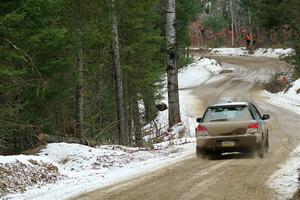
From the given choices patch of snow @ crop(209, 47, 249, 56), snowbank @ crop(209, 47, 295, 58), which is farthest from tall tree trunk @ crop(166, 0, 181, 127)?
patch of snow @ crop(209, 47, 249, 56)

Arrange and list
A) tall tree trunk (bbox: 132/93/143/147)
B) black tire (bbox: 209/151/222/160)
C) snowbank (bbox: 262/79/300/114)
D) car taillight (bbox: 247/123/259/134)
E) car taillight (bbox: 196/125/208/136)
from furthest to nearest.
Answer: snowbank (bbox: 262/79/300/114), tall tree trunk (bbox: 132/93/143/147), black tire (bbox: 209/151/222/160), car taillight (bbox: 196/125/208/136), car taillight (bbox: 247/123/259/134)

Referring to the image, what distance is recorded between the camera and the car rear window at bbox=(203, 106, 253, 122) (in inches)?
588

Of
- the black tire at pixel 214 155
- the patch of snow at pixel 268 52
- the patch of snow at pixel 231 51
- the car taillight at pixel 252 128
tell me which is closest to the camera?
the car taillight at pixel 252 128

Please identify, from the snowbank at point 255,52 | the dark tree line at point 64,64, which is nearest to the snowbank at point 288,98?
the dark tree line at point 64,64

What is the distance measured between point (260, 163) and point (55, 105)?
21.2 feet

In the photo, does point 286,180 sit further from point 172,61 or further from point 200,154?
point 172,61

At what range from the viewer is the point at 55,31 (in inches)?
494

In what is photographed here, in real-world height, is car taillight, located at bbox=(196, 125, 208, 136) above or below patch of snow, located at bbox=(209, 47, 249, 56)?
below

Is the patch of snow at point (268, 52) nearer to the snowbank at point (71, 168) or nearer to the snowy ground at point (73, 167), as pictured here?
the snowy ground at point (73, 167)

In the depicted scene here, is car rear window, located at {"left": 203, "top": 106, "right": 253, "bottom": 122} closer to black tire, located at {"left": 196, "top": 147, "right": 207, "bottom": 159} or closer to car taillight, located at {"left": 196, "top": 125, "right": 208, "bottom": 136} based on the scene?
car taillight, located at {"left": 196, "top": 125, "right": 208, "bottom": 136}

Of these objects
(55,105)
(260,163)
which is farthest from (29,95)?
(260,163)

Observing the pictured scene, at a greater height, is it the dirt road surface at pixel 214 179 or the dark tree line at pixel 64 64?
the dark tree line at pixel 64 64

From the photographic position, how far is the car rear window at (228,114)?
14.9 meters

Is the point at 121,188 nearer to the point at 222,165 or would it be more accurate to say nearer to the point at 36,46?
the point at 222,165
